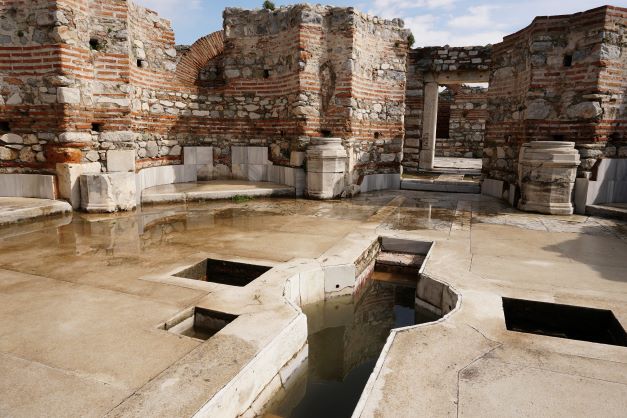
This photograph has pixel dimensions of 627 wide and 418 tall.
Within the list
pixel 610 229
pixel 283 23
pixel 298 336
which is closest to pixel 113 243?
pixel 298 336

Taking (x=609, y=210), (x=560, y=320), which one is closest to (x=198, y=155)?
(x=560, y=320)

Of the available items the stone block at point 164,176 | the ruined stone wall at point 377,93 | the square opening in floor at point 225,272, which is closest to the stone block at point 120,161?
the stone block at point 164,176

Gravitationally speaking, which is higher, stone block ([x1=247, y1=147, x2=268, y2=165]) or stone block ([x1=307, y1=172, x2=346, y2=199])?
stone block ([x1=247, y1=147, x2=268, y2=165])

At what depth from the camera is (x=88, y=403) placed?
1976 mm

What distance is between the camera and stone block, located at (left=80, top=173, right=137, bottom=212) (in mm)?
6349

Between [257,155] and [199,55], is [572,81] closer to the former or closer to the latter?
[257,155]

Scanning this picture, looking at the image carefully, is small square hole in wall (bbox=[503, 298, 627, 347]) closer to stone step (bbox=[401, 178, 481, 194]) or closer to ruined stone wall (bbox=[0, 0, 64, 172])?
stone step (bbox=[401, 178, 481, 194])

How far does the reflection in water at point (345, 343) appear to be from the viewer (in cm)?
266

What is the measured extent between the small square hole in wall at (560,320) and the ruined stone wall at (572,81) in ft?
15.2

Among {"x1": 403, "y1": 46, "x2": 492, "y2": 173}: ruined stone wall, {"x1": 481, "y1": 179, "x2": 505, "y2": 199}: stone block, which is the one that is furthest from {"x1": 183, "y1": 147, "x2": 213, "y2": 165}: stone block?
{"x1": 403, "y1": 46, "x2": 492, "y2": 173}: ruined stone wall

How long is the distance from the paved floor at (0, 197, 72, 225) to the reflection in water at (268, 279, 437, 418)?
14.2 ft

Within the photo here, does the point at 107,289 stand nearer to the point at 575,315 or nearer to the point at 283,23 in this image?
the point at 575,315

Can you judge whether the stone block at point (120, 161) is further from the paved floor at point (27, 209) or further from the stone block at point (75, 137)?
the paved floor at point (27, 209)

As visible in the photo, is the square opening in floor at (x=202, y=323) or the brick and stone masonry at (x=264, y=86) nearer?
the square opening in floor at (x=202, y=323)
